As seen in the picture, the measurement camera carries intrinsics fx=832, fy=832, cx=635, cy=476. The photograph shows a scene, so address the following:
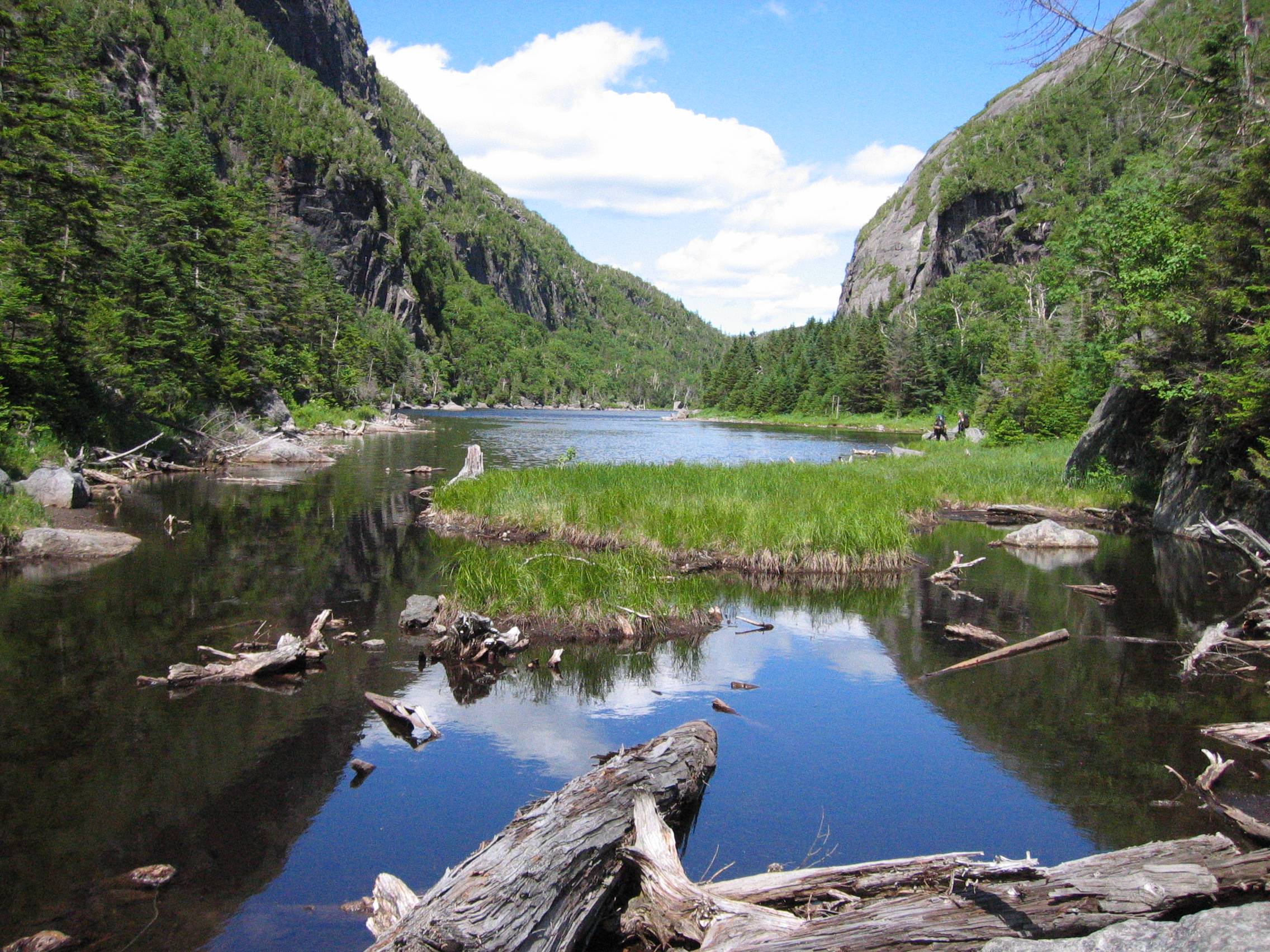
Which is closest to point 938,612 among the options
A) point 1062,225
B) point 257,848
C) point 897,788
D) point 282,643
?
point 897,788

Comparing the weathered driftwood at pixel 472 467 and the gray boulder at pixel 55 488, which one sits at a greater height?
the weathered driftwood at pixel 472 467

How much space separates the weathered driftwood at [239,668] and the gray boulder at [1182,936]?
9.25 metres

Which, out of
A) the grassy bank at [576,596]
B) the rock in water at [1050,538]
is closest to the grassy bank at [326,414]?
the grassy bank at [576,596]

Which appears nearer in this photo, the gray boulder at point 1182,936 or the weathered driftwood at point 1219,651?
the gray boulder at point 1182,936

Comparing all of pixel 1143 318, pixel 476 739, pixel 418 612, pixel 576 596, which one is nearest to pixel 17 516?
pixel 418 612

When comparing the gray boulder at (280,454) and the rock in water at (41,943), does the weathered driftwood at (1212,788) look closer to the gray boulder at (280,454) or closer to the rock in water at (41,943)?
the rock in water at (41,943)

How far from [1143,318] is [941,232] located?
132 meters

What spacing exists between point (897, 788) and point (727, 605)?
7137 mm

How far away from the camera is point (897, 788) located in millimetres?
8469

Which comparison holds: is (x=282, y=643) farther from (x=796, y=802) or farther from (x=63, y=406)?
(x=63, y=406)

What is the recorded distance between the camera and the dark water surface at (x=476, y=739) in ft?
22.2

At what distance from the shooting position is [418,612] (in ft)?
44.8

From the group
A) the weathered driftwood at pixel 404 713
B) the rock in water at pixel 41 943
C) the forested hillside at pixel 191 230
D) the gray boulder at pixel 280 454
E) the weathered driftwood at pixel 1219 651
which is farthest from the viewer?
the gray boulder at pixel 280 454

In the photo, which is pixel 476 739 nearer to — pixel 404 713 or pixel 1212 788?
pixel 404 713
